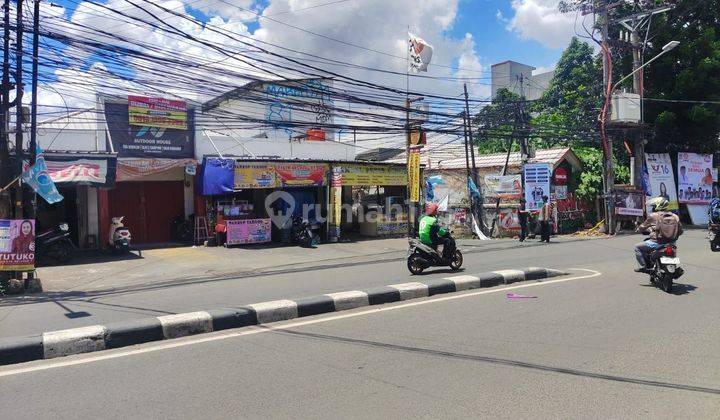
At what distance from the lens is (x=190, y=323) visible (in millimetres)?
6555

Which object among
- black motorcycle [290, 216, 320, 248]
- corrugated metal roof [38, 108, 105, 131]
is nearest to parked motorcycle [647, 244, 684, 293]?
black motorcycle [290, 216, 320, 248]

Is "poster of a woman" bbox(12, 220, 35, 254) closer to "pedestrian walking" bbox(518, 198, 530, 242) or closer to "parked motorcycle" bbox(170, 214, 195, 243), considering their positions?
"parked motorcycle" bbox(170, 214, 195, 243)

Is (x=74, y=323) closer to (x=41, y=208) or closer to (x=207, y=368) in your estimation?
(x=207, y=368)

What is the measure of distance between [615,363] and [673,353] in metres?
0.76

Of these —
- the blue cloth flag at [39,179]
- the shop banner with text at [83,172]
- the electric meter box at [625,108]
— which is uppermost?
the electric meter box at [625,108]

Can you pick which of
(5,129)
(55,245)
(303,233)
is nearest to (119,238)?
(55,245)

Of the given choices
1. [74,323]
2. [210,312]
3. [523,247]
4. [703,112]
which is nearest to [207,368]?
[210,312]

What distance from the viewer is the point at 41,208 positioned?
1730 cm

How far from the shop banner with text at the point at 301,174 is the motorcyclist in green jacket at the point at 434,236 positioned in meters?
8.40

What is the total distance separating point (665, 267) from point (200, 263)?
35.5 ft

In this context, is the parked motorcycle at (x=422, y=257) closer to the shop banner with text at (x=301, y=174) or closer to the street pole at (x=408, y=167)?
the street pole at (x=408, y=167)

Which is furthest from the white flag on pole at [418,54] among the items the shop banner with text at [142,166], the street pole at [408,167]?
the shop banner with text at [142,166]

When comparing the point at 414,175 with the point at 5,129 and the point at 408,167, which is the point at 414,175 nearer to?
the point at 408,167

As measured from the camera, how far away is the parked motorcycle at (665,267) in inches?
333
